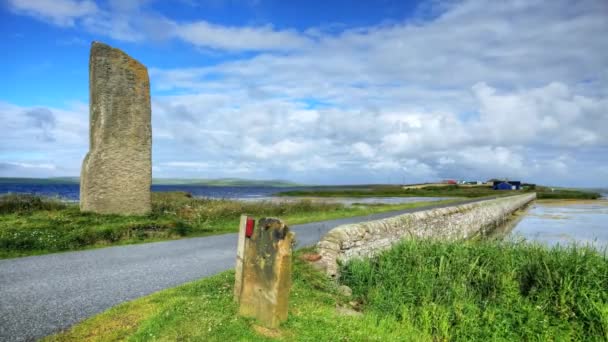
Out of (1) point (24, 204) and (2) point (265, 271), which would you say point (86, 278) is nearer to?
(2) point (265, 271)

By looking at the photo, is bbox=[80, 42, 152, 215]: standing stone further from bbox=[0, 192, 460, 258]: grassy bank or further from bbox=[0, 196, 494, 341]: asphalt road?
bbox=[0, 196, 494, 341]: asphalt road

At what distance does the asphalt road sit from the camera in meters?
5.89

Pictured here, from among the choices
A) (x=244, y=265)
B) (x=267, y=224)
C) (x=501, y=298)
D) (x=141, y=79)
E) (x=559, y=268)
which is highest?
(x=141, y=79)

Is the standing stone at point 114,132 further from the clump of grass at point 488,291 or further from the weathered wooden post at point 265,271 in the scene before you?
the weathered wooden post at point 265,271

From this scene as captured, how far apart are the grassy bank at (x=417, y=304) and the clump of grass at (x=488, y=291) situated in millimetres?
23

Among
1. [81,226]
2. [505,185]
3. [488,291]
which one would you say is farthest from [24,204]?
[505,185]

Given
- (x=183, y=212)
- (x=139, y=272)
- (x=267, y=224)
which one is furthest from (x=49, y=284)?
(x=183, y=212)

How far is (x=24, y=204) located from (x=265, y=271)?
1497 centimetres

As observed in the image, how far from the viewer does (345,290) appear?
27.2 ft

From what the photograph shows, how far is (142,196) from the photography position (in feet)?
53.6

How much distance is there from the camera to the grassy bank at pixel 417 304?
565 cm

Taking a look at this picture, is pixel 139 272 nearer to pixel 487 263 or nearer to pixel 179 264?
pixel 179 264

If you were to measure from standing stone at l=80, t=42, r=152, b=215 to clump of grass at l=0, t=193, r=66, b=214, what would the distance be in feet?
7.69

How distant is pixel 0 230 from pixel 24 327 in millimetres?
8098
